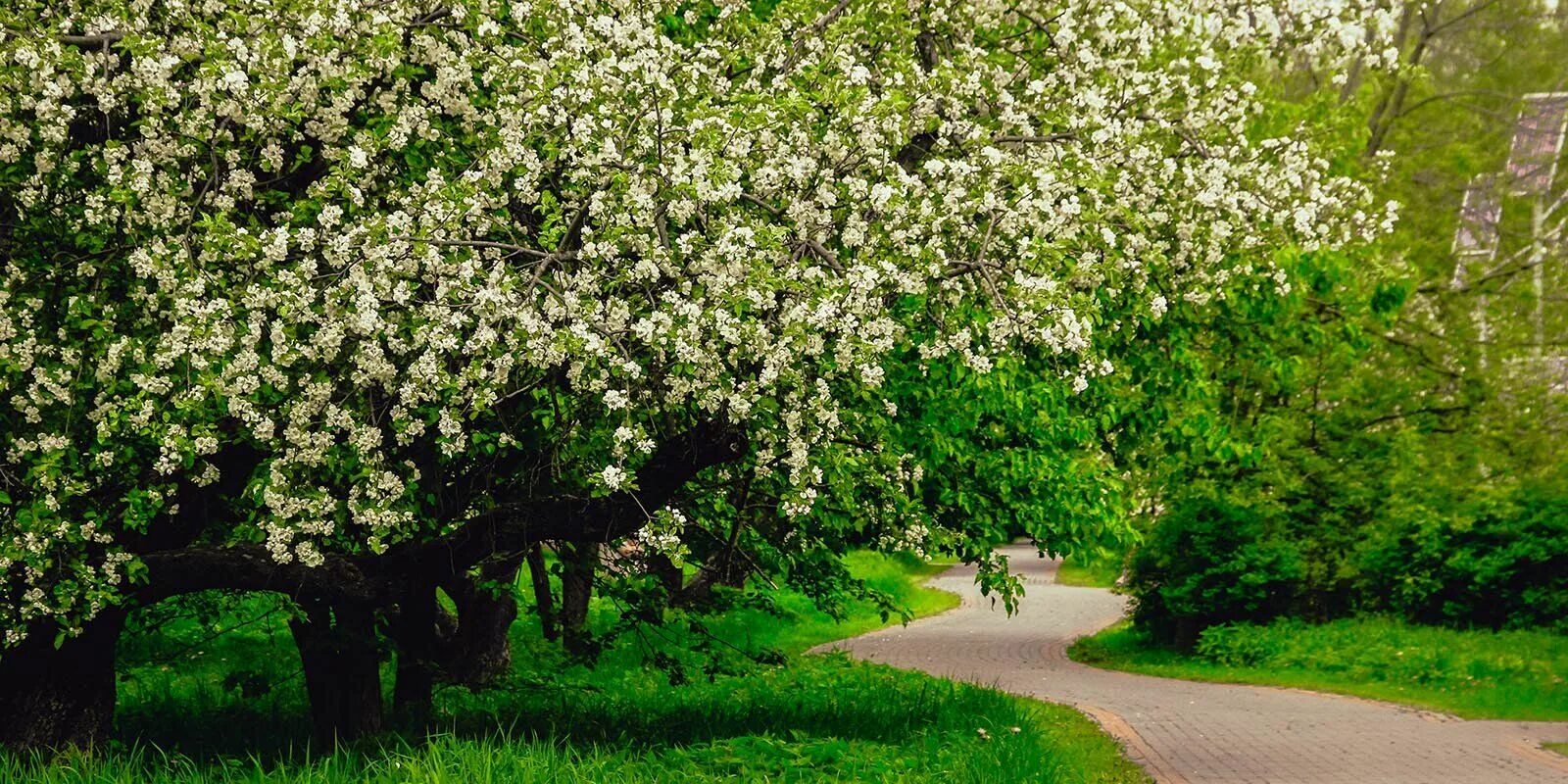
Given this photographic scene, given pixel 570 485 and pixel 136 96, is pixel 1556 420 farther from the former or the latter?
pixel 136 96

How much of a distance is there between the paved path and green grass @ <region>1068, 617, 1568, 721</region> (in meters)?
0.71

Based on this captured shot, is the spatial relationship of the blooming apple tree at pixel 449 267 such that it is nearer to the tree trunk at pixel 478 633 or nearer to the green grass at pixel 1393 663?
the tree trunk at pixel 478 633

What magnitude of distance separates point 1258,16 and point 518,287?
22.5 feet

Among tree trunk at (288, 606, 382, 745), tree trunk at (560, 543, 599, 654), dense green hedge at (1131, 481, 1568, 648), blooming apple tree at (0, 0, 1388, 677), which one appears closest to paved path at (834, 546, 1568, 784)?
dense green hedge at (1131, 481, 1568, 648)

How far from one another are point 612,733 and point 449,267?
15.0ft

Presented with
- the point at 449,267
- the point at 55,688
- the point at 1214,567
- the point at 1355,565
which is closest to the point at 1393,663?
the point at 1355,565

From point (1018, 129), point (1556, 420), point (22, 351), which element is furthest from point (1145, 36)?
point (1556, 420)

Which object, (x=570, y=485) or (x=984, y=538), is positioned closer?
(x=570, y=485)

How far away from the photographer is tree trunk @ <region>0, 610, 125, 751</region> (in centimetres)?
870

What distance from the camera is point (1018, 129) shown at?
906 cm

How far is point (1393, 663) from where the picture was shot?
1822cm

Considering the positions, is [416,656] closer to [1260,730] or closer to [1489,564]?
[1260,730]

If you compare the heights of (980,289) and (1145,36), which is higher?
(1145,36)

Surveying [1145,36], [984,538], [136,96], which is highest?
[1145,36]
